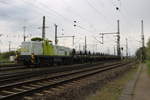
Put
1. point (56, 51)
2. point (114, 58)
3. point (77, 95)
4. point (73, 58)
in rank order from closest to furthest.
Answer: point (77, 95), point (56, 51), point (73, 58), point (114, 58)

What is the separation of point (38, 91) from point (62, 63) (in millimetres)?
18954

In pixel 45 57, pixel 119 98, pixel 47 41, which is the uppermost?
pixel 47 41

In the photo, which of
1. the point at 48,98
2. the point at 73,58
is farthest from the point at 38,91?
the point at 73,58

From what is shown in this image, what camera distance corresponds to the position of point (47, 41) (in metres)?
24.0

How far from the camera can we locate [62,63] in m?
27.3

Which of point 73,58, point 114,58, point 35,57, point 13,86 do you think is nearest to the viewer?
point 13,86

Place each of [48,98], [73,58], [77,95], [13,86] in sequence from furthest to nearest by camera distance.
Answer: [73,58]
[13,86]
[77,95]
[48,98]

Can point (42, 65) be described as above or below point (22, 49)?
below

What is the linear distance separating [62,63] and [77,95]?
19.4 meters

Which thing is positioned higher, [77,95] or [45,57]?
[45,57]

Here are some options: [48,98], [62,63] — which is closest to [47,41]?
[62,63]

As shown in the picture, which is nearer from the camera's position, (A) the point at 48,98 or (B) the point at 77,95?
(A) the point at 48,98

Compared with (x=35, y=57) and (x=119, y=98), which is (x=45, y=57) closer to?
(x=35, y=57)

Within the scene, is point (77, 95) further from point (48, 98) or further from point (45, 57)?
point (45, 57)
